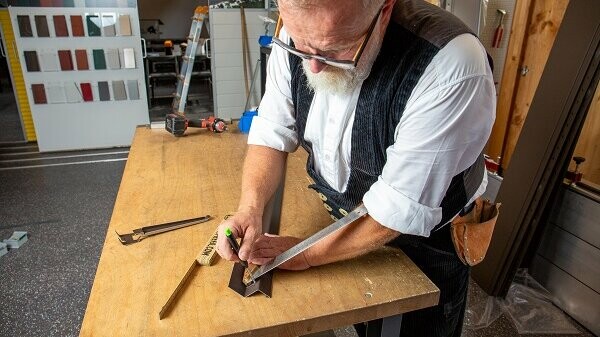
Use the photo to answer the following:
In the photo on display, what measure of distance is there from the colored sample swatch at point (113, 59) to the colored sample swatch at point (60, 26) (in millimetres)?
375

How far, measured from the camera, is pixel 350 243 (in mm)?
855

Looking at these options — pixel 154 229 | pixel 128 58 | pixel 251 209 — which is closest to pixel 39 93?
pixel 128 58

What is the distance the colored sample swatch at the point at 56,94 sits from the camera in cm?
389

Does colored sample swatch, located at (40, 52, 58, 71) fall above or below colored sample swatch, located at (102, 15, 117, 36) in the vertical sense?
below

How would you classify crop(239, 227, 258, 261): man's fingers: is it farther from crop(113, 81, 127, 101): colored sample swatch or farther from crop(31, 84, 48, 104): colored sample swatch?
crop(31, 84, 48, 104): colored sample swatch

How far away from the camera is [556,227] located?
2.00 m

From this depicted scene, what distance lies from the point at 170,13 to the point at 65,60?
4.68m

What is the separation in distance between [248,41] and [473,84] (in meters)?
3.98

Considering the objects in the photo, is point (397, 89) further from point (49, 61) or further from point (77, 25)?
point (49, 61)

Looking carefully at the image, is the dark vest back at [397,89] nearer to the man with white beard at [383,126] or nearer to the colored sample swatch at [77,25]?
the man with white beard at [383,126]

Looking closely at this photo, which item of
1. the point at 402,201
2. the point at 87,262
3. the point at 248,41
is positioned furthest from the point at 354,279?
the point at 248,41

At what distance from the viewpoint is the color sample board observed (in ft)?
12.1

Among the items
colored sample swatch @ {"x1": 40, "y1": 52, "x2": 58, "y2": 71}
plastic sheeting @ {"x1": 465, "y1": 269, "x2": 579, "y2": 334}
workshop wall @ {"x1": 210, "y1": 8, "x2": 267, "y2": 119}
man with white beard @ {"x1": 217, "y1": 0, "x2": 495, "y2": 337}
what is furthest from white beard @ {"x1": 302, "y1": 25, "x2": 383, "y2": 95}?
colored sample swatch @ {"x1": 40, "y1": 52, "x2": 58, "y2": 71}

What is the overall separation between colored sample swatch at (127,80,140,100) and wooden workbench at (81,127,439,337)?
3.23 metres
